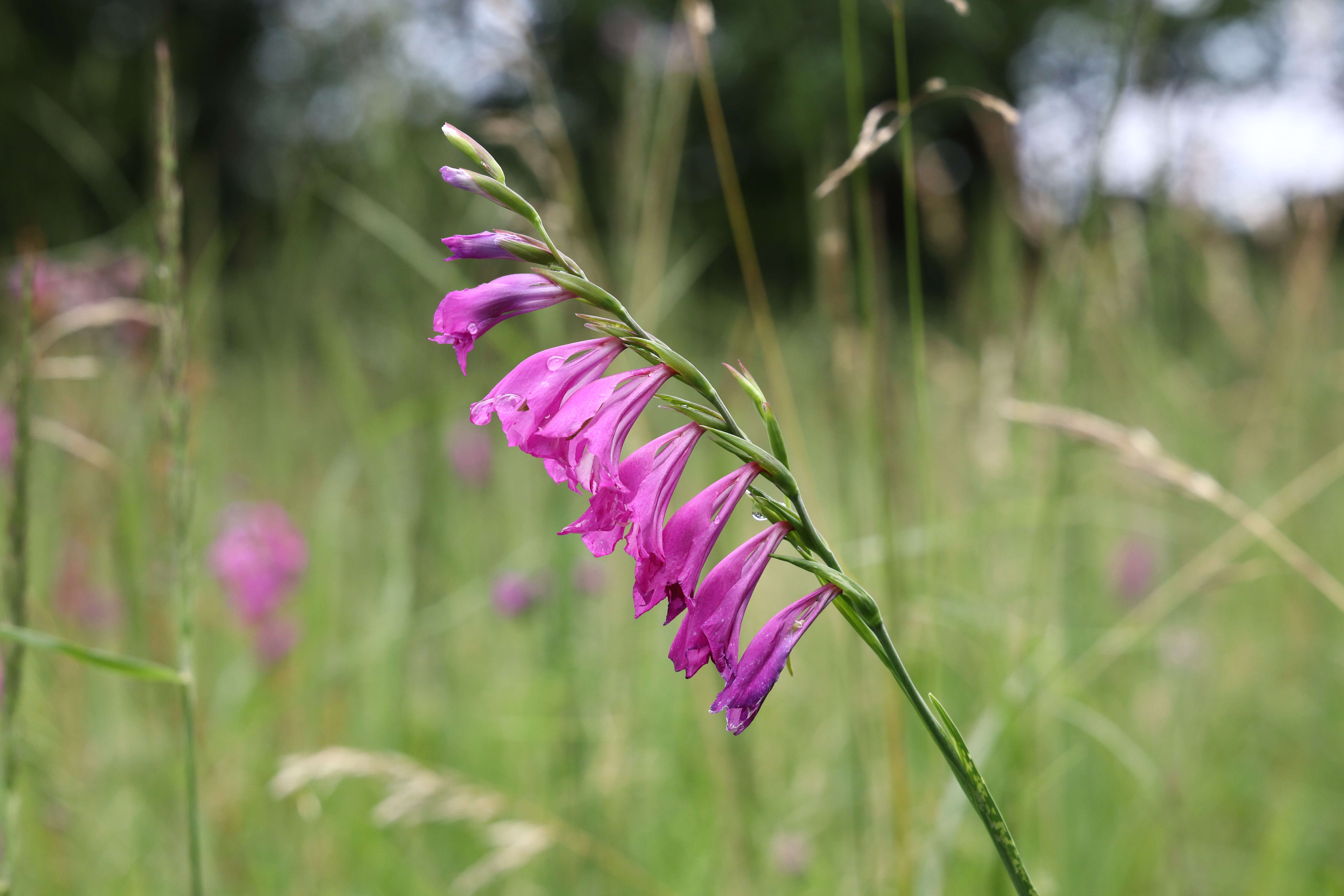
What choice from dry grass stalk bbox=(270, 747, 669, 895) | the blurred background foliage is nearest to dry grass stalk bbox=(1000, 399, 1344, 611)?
the blurred background foliage

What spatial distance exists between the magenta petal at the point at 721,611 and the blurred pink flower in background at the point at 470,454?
3.09 meters

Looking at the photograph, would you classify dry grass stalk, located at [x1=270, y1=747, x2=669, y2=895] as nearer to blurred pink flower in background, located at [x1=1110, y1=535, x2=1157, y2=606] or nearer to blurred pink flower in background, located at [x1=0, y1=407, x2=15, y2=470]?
blurred pink flower in background, located at [x1=0, y1=407, x2=15, y2=470]

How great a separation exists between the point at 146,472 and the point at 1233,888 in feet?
7.16

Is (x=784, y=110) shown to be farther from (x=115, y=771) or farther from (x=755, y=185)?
(x=115, y=771)

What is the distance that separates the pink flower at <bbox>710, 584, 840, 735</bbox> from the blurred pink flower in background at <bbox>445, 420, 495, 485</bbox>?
3093 mm

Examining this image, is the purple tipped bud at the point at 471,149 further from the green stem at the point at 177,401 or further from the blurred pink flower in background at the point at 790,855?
the blurred pink flower in background at the point at 790,855

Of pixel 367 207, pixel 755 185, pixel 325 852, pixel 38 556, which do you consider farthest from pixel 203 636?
pixel 755 185

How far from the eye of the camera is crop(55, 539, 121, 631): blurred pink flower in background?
200 centimetres

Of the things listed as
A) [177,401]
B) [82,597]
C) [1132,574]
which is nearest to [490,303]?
[177,401]

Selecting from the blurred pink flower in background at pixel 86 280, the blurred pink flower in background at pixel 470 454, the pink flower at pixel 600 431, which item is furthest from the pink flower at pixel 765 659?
the blurred pink flower in background at pixel 470 454

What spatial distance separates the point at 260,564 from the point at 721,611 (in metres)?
2.07

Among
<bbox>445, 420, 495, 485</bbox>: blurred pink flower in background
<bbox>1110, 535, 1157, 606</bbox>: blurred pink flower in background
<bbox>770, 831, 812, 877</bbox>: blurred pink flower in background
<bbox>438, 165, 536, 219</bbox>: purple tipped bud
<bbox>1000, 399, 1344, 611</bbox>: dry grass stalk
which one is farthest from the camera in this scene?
<bbox>445, 420, 495, 485</bbox>: blurred pink flower in background

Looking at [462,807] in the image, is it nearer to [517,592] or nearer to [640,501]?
[640,501]

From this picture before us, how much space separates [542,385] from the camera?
550 millimetres
